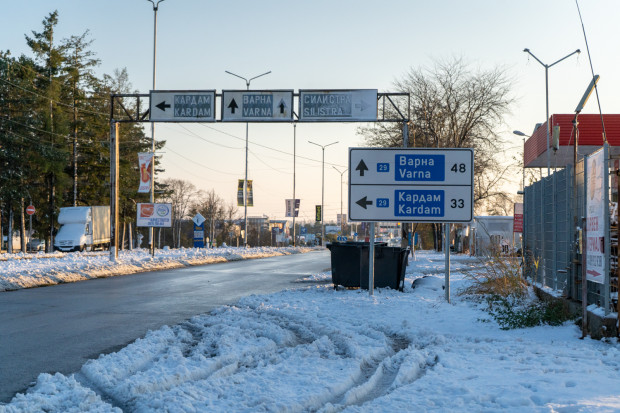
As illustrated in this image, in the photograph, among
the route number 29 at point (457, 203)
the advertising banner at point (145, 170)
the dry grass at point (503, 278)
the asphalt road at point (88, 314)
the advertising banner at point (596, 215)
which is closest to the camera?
the asphalt road at point (88, 314)

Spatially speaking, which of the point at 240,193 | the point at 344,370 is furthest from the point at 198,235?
the point at 344,370

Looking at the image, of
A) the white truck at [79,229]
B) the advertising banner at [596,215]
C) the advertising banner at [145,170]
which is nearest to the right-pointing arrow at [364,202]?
the advertising banner at [596,215]

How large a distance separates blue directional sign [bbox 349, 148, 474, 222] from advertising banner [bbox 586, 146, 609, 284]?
5196 millimetres

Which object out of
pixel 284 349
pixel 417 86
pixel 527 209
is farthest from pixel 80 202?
pixel 284 349

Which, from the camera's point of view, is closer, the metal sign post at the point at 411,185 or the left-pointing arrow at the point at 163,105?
the metal sign post at the point at 411,185

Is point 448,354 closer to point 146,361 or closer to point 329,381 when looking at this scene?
point 329,381

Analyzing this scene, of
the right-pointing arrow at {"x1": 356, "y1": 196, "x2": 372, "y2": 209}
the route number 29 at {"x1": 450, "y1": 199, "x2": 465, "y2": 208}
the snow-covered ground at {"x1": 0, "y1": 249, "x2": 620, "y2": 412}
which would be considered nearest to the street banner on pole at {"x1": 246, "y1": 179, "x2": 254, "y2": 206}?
the right-pointing arrow at {"x1": 356, "y1": 196, "x2": 372, "y2": 209}

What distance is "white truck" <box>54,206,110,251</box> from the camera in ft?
153

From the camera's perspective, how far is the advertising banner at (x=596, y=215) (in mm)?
7957

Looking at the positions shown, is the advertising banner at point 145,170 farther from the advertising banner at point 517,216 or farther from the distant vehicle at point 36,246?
the distant vehicle at point 36,246

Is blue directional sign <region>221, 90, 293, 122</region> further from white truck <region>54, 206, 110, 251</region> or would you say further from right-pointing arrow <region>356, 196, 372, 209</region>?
white truck <region>54, 206, 110, 251</region>

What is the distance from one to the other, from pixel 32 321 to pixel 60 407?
19.7 feet

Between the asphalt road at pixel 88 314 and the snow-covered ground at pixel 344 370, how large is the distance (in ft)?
1.62

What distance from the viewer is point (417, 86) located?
48812mm
